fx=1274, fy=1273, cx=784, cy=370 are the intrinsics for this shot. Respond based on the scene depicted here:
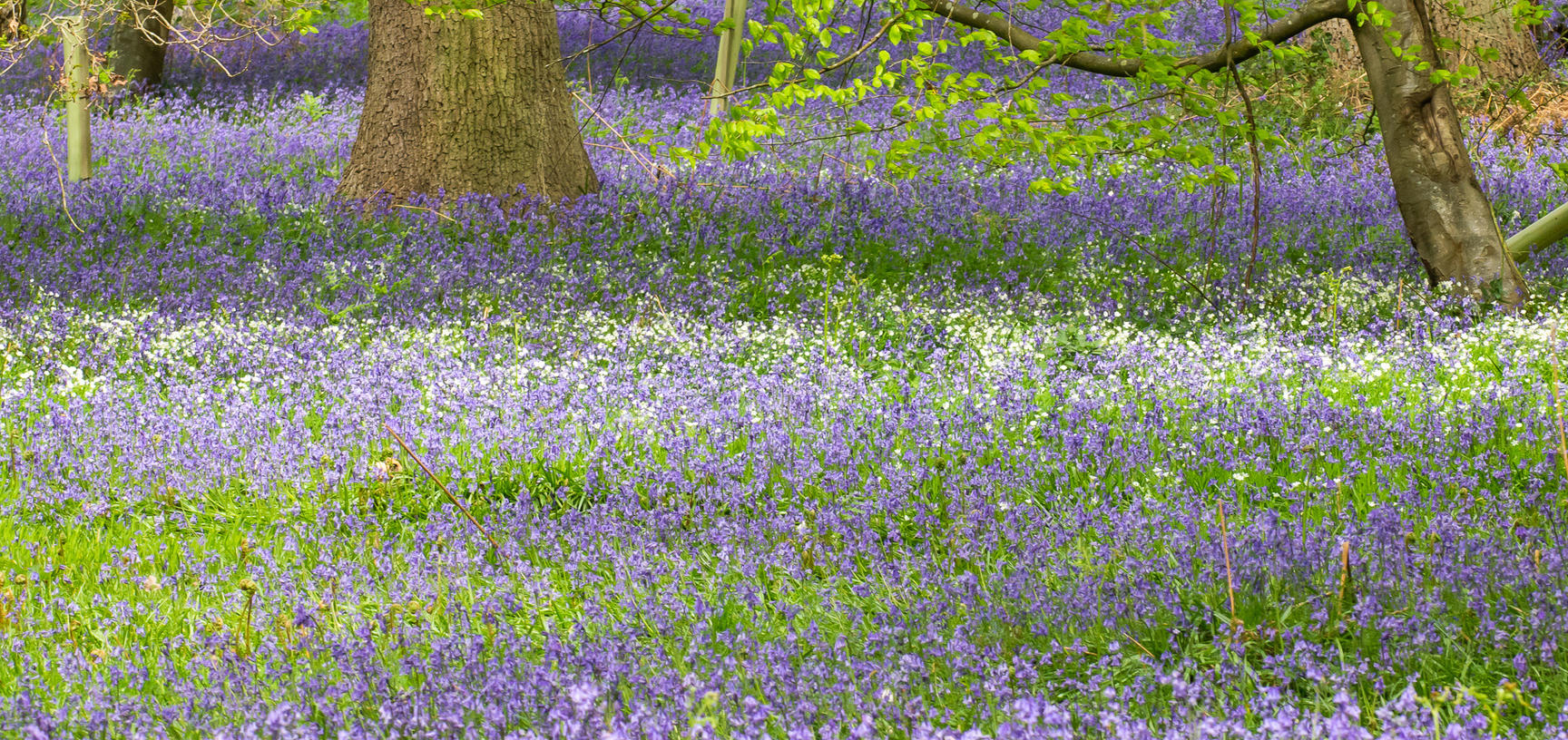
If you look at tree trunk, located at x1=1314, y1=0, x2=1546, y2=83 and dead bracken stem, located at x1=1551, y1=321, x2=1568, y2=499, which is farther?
tree trunk, located at x1=1314, y1=0, x2=1546, y2=83

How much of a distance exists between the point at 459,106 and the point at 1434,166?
547 cm

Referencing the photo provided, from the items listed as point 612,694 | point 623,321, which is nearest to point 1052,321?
point 623,321

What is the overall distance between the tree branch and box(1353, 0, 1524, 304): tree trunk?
10.3 inches

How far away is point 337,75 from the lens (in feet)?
59.2

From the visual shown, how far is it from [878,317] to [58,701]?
13.6ft

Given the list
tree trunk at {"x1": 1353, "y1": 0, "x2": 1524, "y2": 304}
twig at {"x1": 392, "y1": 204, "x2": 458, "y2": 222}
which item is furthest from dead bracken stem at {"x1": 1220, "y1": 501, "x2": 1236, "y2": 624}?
twig at {"x1": 392, "y1": 204, "x2": 458, "y2": 222}

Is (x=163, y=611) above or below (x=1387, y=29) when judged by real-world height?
below

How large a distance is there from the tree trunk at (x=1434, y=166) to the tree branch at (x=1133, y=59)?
26cm

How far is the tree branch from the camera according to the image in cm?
596

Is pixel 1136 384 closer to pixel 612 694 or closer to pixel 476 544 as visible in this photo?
pixel 476 544

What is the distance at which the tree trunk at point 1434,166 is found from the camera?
6016 mm

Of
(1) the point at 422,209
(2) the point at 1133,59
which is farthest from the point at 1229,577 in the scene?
(1) the point at 422,209

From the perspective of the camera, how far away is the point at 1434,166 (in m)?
6.14

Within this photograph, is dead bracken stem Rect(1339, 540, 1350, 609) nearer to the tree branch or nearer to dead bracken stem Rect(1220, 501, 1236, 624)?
dead bracken stem Rect(1220, 501, 1236, 624)
